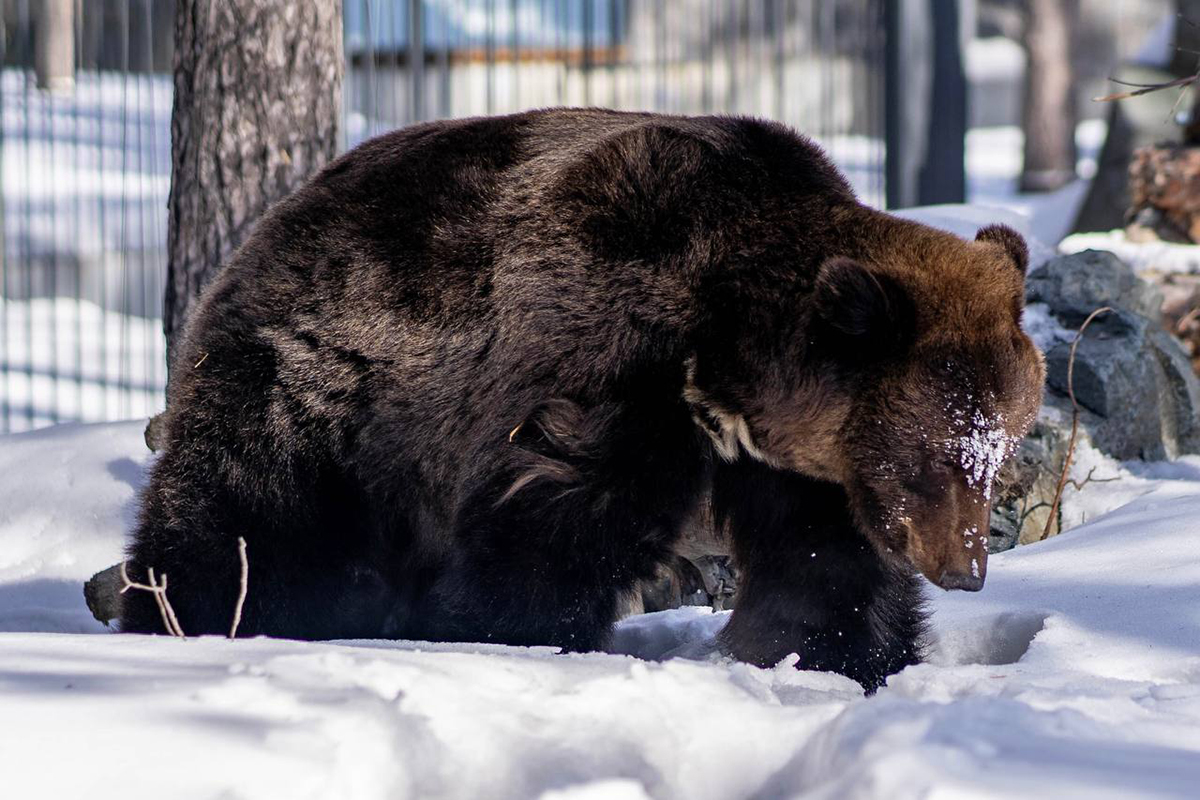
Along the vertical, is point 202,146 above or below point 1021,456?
above

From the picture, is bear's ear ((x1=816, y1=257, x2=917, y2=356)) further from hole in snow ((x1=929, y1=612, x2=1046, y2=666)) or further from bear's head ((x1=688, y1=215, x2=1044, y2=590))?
hole in snow ((x1=929, y1=612, x2=1046, y2=666))

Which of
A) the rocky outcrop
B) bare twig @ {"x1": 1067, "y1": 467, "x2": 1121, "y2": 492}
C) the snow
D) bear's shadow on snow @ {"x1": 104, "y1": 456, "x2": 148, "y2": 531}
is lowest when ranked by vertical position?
bear's shadow on snow @ {"x1": 104, "y1": 456, "x2": 148, "y2": 531}

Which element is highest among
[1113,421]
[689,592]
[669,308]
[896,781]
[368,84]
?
[368,84]

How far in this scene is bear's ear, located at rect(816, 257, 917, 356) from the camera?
3.07 meters

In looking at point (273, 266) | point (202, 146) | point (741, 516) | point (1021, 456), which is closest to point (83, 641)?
point (273, 266)

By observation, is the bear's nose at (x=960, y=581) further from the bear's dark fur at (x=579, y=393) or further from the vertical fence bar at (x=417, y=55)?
the vertical fence bar at (x=417, y=55)

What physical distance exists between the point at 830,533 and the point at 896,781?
1.89 metres

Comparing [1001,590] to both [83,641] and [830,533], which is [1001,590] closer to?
[830,533]

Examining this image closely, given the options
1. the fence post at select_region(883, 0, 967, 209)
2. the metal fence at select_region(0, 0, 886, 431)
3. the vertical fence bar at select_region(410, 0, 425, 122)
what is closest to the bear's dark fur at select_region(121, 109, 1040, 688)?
the vertical fence bar at select_region(410, 0, 425, 122)

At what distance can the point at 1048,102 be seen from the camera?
18.6m

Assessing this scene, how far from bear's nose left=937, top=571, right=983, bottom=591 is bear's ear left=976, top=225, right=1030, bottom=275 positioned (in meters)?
0.91

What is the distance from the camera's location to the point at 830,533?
354cm

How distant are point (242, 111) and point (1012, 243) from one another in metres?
3.06

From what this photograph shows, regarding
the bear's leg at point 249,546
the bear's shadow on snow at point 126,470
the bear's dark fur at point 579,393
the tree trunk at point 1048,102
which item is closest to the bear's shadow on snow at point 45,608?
the bear's shadow on snow at point 126,470
